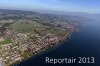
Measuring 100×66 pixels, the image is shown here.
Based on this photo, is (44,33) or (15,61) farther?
(44,33)

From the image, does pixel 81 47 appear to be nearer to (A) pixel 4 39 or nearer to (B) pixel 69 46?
(B) pixel 69 46

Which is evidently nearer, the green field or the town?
the town

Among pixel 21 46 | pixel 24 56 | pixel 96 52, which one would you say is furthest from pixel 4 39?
pixel 96 52

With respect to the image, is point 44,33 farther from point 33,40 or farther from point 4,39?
point 4,39

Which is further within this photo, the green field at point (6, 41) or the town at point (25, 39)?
the green field at point (6, 41)

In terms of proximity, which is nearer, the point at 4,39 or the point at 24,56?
the point at 24,56

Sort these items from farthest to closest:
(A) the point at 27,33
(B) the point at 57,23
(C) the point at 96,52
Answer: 1. (B) the point at 57,23
2. (A) the point at 27,33
3. (C) the point at 96,52

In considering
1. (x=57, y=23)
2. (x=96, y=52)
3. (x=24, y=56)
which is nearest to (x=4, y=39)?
(x=24, y=56)

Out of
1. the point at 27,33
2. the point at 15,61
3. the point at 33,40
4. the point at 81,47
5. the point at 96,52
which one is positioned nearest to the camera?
the point at 15,61

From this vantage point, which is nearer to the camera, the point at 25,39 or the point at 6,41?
the point at 6,41
